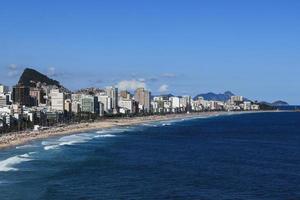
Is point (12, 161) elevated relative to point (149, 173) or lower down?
elevated

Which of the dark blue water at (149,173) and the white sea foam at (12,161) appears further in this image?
the white sea foam at (12,161)

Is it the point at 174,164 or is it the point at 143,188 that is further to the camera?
the point at 174,164

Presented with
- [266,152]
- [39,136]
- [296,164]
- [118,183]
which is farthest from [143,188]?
[39,136]

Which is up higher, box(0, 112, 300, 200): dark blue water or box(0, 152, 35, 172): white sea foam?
box(0, 152, 35, 172): white sea foam

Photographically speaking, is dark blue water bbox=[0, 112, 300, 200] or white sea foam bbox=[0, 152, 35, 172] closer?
dark blue water bbox=[0, 112, 300, 200]

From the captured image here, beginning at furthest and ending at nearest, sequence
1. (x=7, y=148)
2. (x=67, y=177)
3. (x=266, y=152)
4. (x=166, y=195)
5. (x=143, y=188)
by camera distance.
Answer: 1. (x=7, y=148)
2. (x=266, y=152)
3. (x=67, y=177)
4. (x=143, y=188)
5. (x=166, y=195)

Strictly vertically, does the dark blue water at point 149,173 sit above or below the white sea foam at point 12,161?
below

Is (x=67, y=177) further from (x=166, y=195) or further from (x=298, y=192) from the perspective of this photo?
(x=298, y=192)

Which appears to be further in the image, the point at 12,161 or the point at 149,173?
the point at 12,161
